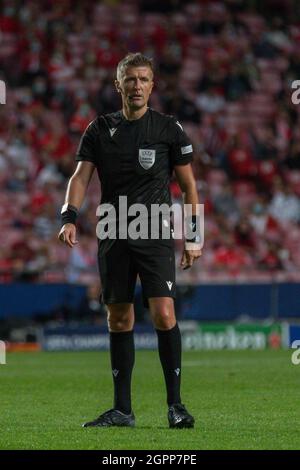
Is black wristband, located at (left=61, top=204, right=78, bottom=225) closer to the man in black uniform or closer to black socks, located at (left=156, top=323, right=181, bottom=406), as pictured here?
the man in black uniform

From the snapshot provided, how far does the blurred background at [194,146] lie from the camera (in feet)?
65.1

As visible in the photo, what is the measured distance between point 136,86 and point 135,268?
1.20 m

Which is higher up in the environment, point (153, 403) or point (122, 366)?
point (122, 366)

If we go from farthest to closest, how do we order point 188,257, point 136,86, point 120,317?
point 120,317 → point 188,257 → point 136,86

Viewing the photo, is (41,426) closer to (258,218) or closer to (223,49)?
(258,218)

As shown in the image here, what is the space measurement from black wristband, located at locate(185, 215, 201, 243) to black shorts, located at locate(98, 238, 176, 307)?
0.13 metres

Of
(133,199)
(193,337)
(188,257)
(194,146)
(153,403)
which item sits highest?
(194,146)

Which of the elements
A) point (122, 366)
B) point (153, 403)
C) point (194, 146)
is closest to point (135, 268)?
point (122, 366)

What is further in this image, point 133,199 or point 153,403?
point 153,403

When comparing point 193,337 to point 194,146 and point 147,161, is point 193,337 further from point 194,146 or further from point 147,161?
point 147,161

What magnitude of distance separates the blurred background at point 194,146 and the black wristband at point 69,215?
34.5 ft

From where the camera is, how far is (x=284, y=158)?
2441cm

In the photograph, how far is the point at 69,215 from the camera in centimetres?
852

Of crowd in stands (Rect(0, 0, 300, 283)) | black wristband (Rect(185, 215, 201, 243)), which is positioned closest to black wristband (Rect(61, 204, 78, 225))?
black wristband (Rect(185, 215, 201, 243))
